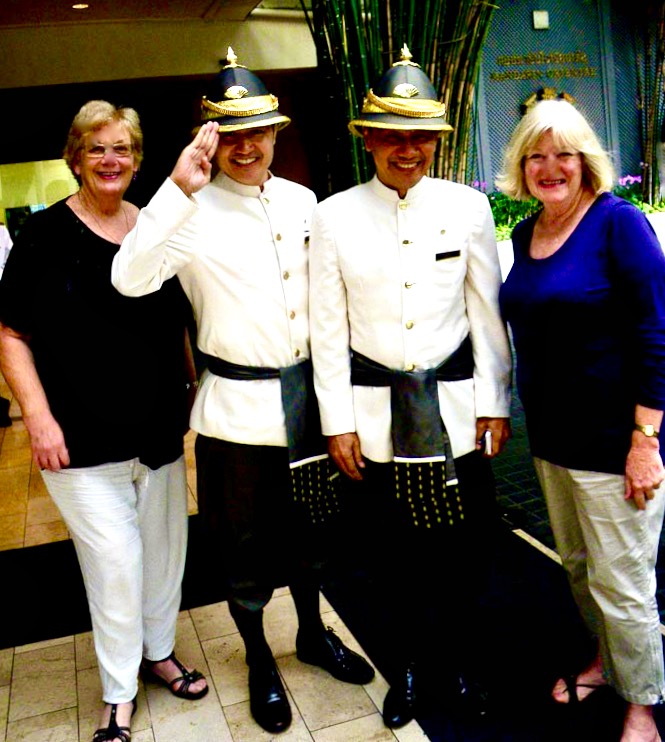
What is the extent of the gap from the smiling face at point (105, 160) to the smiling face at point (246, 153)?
238 mm

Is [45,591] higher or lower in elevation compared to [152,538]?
lower

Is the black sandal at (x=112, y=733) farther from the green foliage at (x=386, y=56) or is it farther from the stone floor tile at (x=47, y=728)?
the green foliage at (x=386, y=56)

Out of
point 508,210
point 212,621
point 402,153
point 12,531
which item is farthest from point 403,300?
point 508,210

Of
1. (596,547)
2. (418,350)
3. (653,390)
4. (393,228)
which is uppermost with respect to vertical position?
(393,228)

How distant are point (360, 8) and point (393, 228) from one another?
4.21 ft

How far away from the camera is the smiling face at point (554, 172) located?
187cm

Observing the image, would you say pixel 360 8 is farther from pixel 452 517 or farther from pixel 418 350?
pixel 452 517

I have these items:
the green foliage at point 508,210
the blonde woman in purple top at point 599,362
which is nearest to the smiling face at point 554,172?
the blonde woman in purple top at point 599,362

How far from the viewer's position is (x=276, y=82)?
7520 mm

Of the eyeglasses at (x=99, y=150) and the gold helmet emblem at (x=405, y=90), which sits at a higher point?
the gold helmet emblem at (x=405, y=90)

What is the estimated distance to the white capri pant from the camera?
191 centimetres

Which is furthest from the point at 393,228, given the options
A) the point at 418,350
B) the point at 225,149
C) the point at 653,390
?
the point at 653,390

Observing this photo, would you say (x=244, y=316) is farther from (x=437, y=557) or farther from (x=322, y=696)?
(x=322, y=696)

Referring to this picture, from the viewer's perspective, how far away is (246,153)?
2047mm
